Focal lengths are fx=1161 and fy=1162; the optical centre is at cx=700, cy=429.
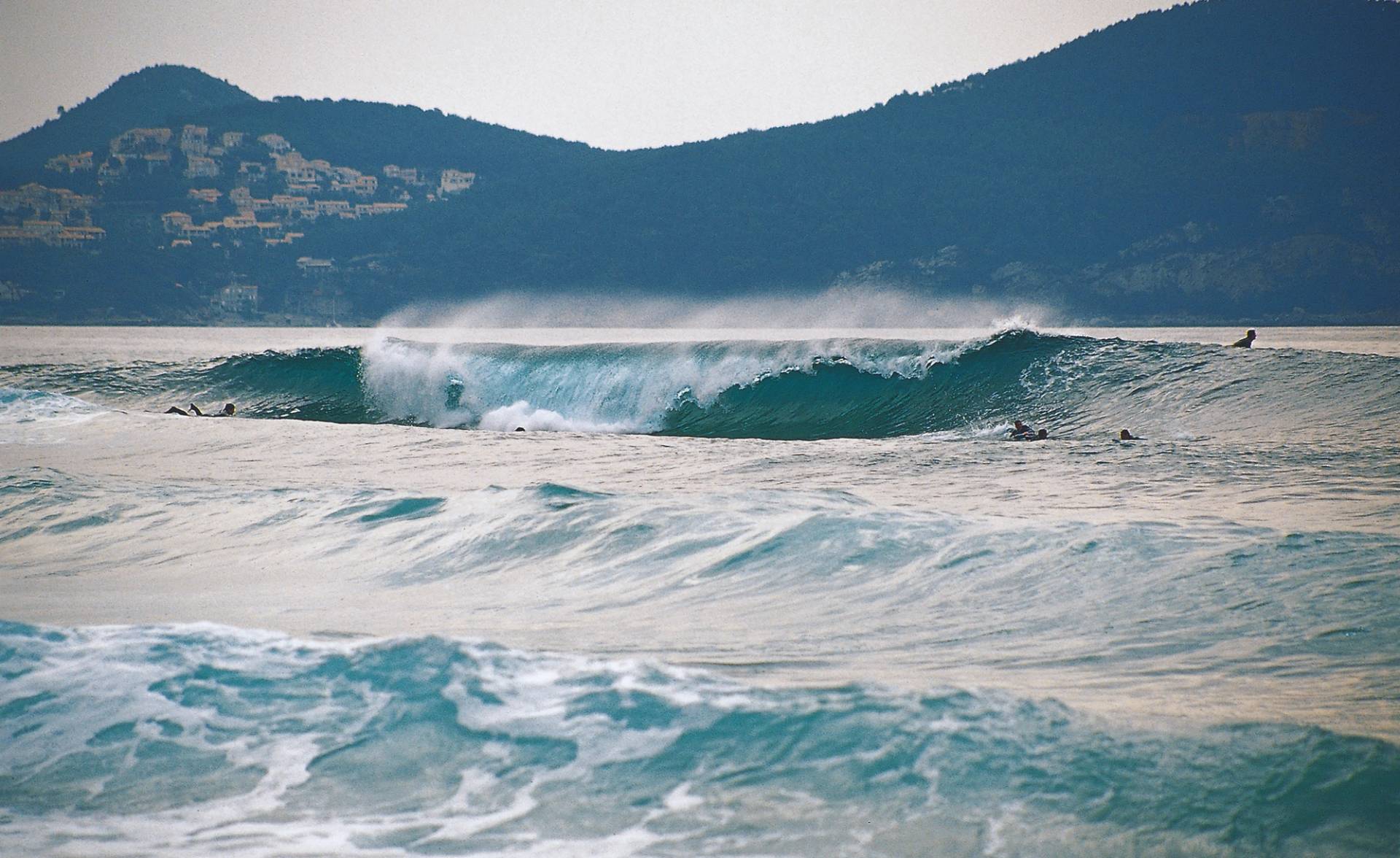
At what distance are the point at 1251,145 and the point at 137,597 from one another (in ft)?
352

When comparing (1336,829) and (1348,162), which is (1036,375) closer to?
(1336,829)

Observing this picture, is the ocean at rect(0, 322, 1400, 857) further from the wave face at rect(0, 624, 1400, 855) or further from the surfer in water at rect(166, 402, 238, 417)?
the surfer in water at rect(166, 402, 238, 417)

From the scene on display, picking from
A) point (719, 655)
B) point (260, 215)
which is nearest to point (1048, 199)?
point (260, 215)

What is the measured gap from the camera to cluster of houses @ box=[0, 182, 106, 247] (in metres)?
112

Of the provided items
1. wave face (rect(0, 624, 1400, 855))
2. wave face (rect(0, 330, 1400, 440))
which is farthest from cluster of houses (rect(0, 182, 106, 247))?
wave face (rect(0, 624, 1400, 855))

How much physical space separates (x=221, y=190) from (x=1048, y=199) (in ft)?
287

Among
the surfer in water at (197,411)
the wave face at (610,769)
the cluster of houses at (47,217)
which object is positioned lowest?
the surfer in water at (197,411)

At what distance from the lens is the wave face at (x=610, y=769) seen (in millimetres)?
3887

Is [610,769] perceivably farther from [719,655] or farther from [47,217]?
[47,217]

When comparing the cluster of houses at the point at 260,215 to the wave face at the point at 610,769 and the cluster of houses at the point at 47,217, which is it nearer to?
the cluster of houses at the point at 47,217

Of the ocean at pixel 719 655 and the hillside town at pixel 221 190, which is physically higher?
the hillside town at pixel 221 190

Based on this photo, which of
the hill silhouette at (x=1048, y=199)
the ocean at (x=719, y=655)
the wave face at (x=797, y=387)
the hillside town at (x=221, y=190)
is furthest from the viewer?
the hillside town at (x=221, y=190)

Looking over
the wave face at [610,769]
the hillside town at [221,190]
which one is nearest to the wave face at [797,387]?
the wave face at [610,769]

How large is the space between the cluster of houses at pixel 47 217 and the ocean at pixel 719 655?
11213 centimetres
